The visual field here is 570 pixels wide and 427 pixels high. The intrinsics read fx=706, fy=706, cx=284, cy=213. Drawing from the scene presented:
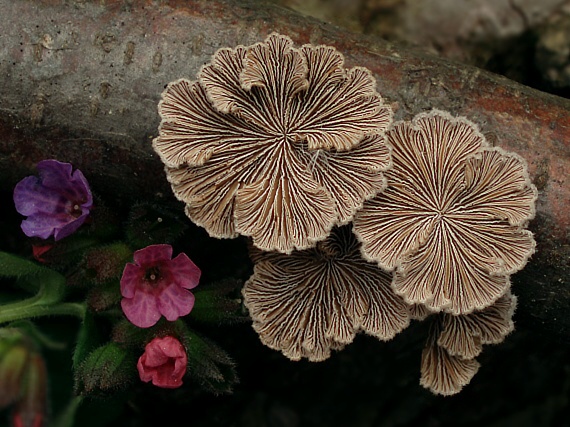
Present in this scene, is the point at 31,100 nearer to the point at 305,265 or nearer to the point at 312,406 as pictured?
the point at 305,265

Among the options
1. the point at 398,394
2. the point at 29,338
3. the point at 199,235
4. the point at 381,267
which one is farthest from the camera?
the point at 398,394

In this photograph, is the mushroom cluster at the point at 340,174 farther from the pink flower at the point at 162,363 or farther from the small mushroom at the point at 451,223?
the pink flower at the point at 162,363

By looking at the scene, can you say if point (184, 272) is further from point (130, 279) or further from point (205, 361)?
point (205, 361)

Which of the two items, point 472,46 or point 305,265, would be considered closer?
point 305,265

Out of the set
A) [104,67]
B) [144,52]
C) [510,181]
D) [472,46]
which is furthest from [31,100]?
[472,46]

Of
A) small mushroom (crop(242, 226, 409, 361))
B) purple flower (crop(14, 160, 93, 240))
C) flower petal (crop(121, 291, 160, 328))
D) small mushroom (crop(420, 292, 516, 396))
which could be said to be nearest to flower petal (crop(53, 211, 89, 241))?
purple flower (crop(14, 160, 93, 240))

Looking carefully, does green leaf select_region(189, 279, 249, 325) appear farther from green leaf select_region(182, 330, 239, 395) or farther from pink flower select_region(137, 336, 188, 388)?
pink flower select_region(137, 336, 188, 388)

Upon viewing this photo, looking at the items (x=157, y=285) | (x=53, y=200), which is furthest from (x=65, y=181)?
(x=157, y=285)
